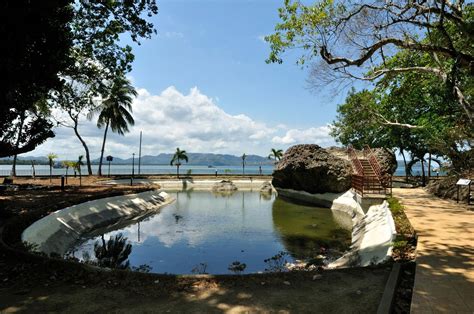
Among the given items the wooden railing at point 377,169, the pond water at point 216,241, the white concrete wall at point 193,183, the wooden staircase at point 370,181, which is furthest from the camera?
the white concrete wall at point 193,183

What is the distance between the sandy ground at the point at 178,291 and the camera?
5.23 metres

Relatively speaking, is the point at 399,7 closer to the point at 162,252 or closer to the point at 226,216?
the point at 162,252

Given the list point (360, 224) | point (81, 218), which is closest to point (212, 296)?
point (360, 224)

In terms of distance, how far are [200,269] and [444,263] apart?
22.2 ft

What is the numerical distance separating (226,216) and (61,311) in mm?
15618

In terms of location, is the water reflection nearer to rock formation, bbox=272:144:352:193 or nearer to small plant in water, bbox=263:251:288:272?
small plant in water, bbox=263:251:288:272

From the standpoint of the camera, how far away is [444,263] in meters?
6.87

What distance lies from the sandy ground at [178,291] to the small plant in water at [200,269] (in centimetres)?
348

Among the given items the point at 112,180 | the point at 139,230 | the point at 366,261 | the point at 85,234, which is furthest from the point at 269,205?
the point at 112,180

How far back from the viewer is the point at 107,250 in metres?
13.0

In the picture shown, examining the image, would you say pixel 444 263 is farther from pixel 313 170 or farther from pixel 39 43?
pixel 313 170

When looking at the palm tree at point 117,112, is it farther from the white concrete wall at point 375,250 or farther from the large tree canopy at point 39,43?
the white concrete wall at point 375,250

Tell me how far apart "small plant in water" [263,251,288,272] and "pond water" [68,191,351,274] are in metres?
0.03

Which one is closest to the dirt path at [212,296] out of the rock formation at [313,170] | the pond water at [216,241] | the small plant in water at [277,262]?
the small plant in water at [277,262]
